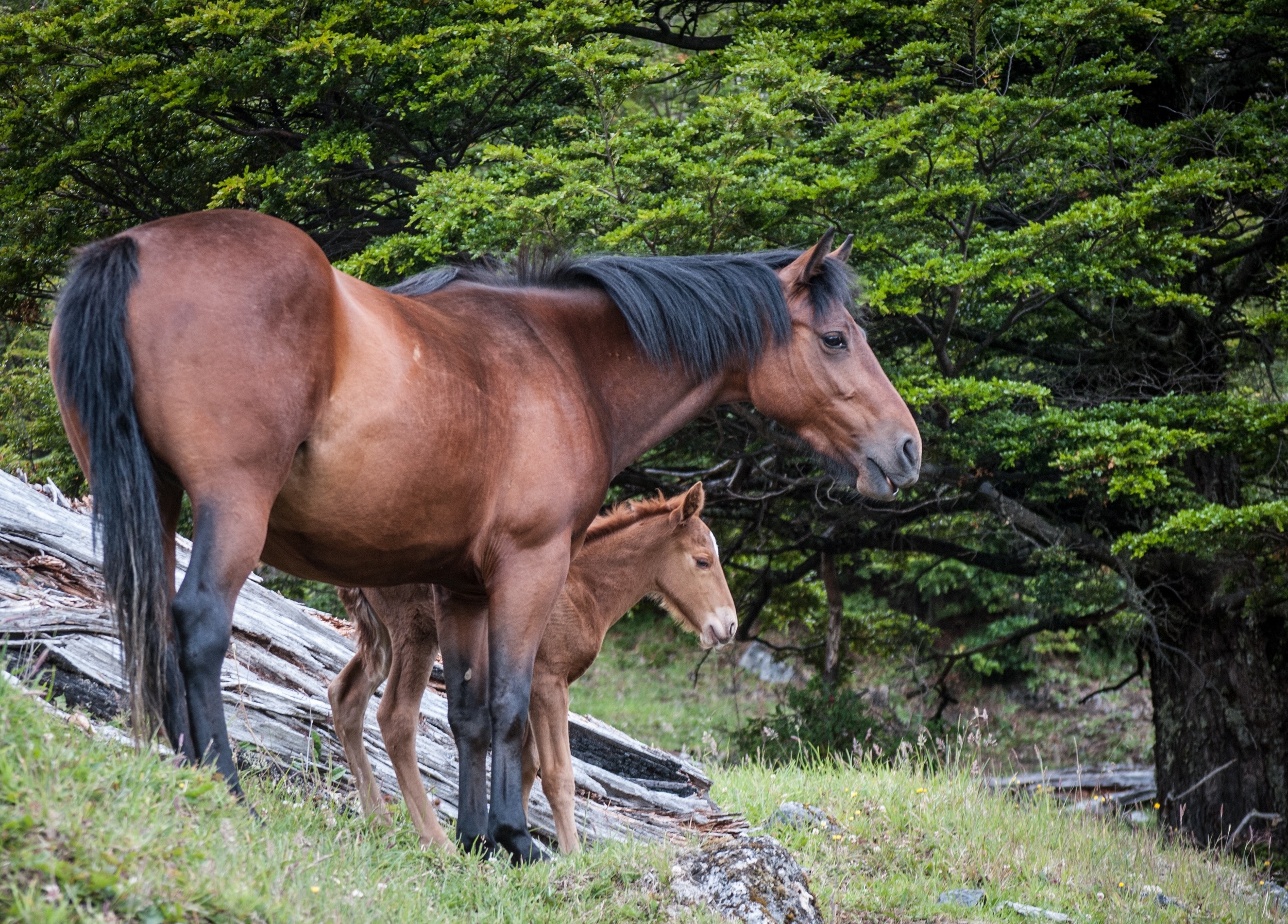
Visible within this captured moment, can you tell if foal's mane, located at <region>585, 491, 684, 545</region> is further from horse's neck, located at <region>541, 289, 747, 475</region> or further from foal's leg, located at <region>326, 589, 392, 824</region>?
horse's neck, located at <region>541, 289, 747, 475</region>

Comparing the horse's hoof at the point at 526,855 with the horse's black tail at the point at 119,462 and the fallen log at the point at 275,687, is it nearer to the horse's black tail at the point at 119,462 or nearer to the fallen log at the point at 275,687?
the fallen log at the point at 275,687

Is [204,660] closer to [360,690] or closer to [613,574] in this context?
[360,690]

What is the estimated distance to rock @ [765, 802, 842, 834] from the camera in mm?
6172

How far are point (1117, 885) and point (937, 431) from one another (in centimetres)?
416

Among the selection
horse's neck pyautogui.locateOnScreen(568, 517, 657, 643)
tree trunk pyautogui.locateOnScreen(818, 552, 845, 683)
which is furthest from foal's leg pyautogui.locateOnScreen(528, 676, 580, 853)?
tree trunk pyautogui.locateOnScreen(818, 552, 845, 683)

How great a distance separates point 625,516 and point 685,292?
92.2 inches

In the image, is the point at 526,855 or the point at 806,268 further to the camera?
the point at 806,268

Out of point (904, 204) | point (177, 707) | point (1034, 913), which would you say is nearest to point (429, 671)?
point (177, 707)

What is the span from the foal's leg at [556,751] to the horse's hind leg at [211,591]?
2491 millimetres

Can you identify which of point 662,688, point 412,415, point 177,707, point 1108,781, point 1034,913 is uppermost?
point 412,415

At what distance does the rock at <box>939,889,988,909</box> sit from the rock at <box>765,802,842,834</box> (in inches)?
28.6

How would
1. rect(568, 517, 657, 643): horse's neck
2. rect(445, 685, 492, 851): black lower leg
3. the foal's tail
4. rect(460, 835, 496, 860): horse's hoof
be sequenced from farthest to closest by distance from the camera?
1. rect(568, 517, 657, 643): horse's neck
2. the foal's tail
3. rect(445, 685, 492, 851): black lower leg
4. rect(460, 835, 496, 860): horse's hoof

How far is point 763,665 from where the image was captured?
23.1 meters

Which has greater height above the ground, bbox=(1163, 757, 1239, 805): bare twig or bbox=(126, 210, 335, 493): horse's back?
bbox=(126, 210, 335, 493): horse's back
